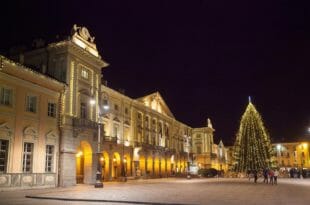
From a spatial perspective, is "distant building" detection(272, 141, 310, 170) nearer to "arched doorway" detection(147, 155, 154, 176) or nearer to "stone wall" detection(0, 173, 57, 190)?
"arched doorway" detection(147, 155, 154, 176)

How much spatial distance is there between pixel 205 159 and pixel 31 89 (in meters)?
74.6

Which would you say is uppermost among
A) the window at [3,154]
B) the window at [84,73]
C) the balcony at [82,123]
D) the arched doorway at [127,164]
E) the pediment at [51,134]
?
the window at [84,73]

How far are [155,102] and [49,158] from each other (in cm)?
4025

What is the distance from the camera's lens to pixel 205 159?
9944cm

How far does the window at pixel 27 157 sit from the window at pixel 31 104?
3.02m

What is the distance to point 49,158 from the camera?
33031 mm

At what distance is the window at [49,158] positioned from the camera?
32.6 metres

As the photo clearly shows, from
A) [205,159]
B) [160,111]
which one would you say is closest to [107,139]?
[160,111]

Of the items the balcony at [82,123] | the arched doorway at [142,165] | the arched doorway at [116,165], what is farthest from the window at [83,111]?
the arched doorway at [142,165]

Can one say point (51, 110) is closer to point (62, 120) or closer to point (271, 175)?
point (62, 120)

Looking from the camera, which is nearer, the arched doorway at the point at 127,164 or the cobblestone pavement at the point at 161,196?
the cobblestone pavement at the point at 161,196

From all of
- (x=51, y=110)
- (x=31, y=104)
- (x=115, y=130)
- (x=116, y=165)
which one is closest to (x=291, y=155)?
(x=116, y=165)

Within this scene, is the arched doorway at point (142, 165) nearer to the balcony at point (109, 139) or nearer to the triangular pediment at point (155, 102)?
the triangular pediment at point (155, 102)

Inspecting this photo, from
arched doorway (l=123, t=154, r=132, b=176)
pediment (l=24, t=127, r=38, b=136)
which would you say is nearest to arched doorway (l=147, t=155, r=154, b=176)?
arched doorway (l=123, t=154, r=132, b=176)
